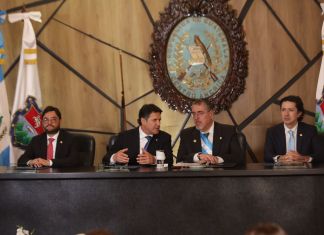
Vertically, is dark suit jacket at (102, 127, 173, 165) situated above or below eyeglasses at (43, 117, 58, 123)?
below

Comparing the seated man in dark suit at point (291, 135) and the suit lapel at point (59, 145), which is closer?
the seated man in dark suit at point (291, 135)

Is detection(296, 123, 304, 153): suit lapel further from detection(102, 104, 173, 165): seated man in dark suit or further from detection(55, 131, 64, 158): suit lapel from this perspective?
detection(55, 131, 64, 158): suit lapel

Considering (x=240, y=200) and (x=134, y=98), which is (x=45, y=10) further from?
(x=240, y=200)

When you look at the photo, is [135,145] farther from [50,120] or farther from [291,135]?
[291,135]

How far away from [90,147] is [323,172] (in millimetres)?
2238

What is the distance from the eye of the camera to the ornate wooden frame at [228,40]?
6.41 meters

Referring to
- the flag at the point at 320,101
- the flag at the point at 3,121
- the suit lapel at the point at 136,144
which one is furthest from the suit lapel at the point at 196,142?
the flag at the point at 3,121

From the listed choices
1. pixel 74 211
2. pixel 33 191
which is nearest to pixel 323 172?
pixel 74 211

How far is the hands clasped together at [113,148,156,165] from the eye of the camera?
4855mm

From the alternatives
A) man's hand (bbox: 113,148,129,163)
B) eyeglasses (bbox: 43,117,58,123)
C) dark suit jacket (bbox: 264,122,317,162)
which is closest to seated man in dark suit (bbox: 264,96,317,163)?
dark suit jacket (bbox: 264,122,317,162)

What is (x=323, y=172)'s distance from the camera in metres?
4.11

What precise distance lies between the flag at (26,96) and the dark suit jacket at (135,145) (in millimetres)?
1412

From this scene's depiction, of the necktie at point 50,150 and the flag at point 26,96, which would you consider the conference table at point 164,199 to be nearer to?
the necktie at point 50,150

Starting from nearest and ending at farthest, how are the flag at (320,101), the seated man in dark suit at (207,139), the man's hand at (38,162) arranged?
the man's hand at (38,162) < the seated man in dark suit at (207,139) < the flag at (320,101)
